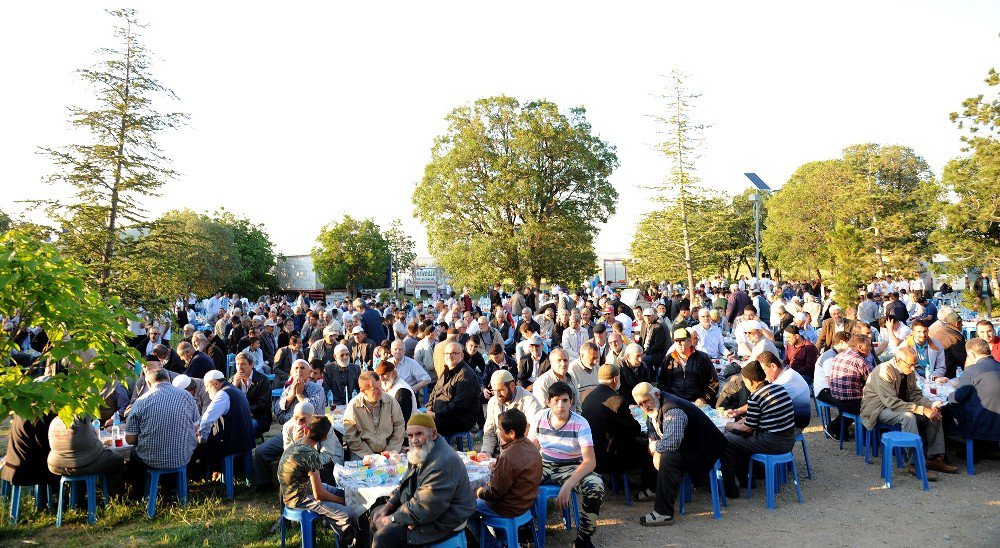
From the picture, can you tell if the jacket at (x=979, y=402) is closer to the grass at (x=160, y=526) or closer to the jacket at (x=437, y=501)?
the jacket at (x=437, y=501)

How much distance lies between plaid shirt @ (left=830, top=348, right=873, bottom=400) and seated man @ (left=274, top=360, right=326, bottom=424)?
5.98 metres

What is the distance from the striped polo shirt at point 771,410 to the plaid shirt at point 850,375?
1.85m

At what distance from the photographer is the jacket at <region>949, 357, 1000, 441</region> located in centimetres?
622

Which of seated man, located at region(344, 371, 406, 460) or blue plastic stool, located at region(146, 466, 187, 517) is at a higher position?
seated man, located at region(344, 371, 406, 460)

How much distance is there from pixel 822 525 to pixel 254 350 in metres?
8.05

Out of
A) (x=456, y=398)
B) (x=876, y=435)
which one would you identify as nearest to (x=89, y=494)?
(x=456, y=398)

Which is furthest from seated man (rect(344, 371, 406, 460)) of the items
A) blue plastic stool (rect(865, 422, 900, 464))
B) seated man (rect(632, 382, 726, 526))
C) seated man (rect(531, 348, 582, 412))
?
blue plastic stool (rect(865, 422, 900, 464))

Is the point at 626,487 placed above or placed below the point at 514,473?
below

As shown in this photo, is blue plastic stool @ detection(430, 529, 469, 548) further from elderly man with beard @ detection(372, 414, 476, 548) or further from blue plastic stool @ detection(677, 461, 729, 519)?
blue plastic stool @ detection(677, 461, 729, 519)

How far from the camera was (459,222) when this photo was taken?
90.4ft

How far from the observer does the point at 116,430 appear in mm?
6367

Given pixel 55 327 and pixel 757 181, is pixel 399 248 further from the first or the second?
pixel 55 327

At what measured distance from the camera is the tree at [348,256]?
56156mm

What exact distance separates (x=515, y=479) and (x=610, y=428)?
65.5 inches
